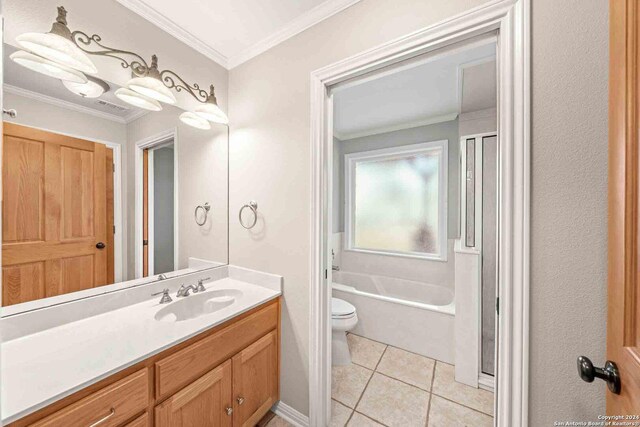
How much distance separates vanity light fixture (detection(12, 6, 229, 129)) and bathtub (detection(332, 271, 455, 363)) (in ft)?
6.75

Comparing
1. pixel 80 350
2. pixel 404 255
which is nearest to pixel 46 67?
pixel 80 350

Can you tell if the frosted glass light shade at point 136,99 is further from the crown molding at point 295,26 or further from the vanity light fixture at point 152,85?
the crown molding at point 295,26

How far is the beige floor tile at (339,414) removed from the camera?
1497 mm

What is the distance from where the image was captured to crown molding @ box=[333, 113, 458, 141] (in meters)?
2.71

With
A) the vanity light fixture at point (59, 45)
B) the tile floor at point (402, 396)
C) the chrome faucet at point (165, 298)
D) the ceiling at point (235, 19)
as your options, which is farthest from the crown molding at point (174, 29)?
the tile floor at point (402, 396)

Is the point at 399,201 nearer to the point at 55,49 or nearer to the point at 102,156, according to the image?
the point at 102,156

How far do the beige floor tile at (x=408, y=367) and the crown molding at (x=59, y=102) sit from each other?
2.48 metres

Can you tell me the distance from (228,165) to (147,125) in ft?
1.78

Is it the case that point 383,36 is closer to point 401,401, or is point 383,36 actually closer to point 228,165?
point 228,165

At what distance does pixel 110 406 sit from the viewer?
807 millimetres

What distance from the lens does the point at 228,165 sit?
1.81 metres

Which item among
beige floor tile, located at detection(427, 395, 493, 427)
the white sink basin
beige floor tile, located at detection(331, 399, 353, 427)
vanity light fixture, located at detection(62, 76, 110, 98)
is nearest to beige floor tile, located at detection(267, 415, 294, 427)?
beige floor tile, located at detection(331, 399, 353, 427)

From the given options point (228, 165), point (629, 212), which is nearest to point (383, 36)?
point (629, 212)

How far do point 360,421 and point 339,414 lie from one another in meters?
0.14
